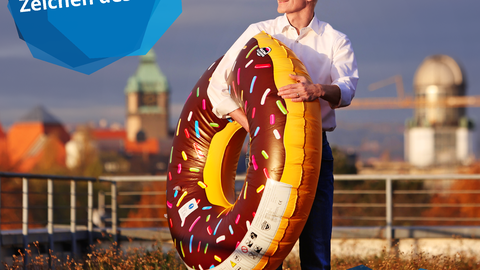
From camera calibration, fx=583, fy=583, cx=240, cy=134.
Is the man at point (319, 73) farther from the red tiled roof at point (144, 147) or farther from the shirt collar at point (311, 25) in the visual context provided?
the red tiled roof at point (144, 147)

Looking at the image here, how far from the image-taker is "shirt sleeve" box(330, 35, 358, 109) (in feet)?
9.30

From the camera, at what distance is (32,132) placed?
10150cm

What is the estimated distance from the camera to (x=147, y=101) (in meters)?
148

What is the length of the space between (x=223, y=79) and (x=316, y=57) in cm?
53

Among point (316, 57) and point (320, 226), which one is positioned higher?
point (316, 57)

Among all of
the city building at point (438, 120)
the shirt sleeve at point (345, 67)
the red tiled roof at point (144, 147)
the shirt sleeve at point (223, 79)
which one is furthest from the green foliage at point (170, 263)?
the city building at point (438, 120)

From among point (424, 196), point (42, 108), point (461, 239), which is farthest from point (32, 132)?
point (461, 239)

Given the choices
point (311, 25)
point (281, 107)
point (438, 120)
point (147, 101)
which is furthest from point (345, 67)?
point (147, 101)

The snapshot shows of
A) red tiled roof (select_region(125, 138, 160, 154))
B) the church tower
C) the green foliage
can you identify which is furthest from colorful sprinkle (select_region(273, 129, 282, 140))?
the church tower

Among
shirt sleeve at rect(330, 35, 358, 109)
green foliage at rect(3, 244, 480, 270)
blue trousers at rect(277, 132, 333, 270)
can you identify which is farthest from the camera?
green foliage at rect(3, 244, 480, 270)

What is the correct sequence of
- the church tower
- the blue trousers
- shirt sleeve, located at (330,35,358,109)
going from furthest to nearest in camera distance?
the church tower → the blue trousers → shirt sleeve, located at (330,35,358,109)

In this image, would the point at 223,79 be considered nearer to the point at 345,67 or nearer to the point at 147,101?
the point at 345,67

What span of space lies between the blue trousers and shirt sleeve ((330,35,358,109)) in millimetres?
322

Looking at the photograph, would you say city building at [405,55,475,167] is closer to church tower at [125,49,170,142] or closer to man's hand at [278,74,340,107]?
church tower at [125,49,170,142]
